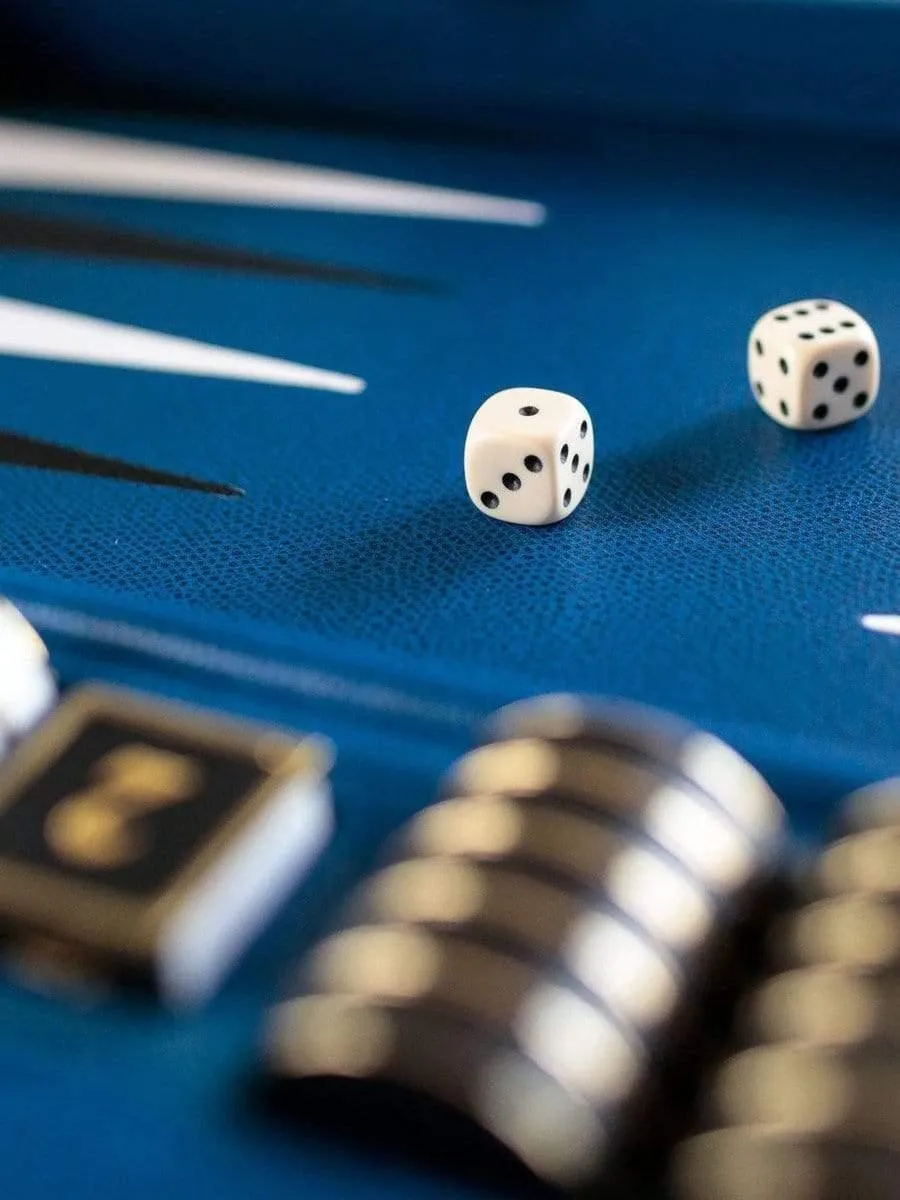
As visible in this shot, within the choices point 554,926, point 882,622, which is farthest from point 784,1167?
point 882,622

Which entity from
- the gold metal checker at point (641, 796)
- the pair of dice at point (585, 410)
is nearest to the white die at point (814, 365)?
the pair of dice at point (585, 410)

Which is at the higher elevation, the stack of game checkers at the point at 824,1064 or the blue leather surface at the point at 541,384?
the blue leather surface at the point at 541,384

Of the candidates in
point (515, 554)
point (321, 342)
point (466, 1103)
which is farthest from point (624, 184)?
point (466, 1103)

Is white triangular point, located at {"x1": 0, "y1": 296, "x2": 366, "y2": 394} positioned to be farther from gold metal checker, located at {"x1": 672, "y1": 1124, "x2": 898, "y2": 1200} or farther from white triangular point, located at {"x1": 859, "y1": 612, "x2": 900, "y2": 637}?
gold metal checker, located at {"x1": 672, "y1": 1124, "x2": 898, "y2": 1200}

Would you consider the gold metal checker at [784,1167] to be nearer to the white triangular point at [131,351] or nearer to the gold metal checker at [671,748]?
the gold metal checker at [671,748]

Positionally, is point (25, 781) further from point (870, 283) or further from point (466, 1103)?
point (870, 283)
